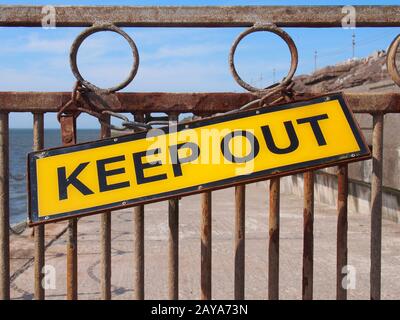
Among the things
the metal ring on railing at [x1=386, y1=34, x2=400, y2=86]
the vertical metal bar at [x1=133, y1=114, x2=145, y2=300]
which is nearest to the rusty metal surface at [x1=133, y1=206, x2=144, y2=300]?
the vertical metal bar at [x1=133, y1=114, x2=145, y2=300]

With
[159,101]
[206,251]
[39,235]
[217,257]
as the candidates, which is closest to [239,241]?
[206,251]

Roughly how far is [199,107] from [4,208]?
91cm

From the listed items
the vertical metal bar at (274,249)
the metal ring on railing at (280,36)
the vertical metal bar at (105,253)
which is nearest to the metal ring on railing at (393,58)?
the metal ring on railing at (280,36)

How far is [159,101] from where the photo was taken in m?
1.77

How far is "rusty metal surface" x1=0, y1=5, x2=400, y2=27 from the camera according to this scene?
169 cm

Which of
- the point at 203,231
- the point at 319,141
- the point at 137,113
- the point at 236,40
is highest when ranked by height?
the point at 236,40

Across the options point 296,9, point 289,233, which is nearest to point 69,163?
point 296,9

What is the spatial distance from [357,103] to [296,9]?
0.45 metres

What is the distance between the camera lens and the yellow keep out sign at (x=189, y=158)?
1.58 metres

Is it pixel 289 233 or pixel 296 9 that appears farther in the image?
pixel 289 233

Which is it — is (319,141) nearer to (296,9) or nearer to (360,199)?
(296,9)

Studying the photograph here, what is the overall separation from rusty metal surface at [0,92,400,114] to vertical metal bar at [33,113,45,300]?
0.18 ft

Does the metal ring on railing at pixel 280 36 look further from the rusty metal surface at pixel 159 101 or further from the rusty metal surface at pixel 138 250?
the rusty metal surface at pixel 138 250
